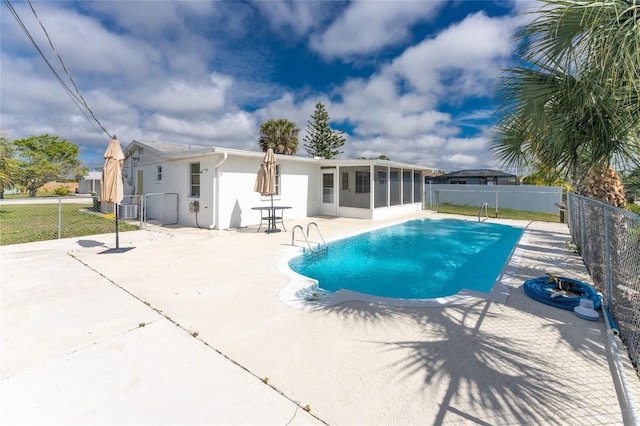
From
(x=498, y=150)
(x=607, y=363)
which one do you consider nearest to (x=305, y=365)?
(x=607, y=363)

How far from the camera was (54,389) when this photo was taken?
7.56 ft

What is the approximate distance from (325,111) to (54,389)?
3261 cm

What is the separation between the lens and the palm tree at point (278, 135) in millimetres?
28375

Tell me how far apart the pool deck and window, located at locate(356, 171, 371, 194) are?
10.8m

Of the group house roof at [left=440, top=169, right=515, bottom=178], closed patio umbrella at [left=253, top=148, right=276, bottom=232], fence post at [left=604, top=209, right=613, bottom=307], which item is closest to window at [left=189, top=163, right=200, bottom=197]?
closed patio umbrella at [left=253, top=148, right=276, bottom=232]

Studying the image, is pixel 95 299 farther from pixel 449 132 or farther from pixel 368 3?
pixel 449 132

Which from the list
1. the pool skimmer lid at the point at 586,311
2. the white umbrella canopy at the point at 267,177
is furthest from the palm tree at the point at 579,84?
the white umbrella canopy at the point at 267,177

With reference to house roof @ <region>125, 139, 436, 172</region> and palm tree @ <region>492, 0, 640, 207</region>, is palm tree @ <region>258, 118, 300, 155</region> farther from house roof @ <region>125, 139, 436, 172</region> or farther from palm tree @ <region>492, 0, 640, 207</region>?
palm tree @ <region>492, 0, 640, 207</region>

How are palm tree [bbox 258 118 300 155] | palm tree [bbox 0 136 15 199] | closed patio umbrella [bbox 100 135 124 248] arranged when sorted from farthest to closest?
1. palm tree [bbox 258 118 300 155]
2. palm tree [bbox 0 136 15 199]
3. closed patio umbrella [bbox 100 135 124 248]

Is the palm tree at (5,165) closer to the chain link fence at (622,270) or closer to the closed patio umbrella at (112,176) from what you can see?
the closed patio umbrella at (112,176)

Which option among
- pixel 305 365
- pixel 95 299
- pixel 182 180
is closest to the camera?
pixel 305 365

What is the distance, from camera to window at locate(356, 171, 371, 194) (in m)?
15.2

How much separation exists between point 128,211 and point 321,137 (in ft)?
77.2

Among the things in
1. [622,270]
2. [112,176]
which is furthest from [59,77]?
[622,270]
